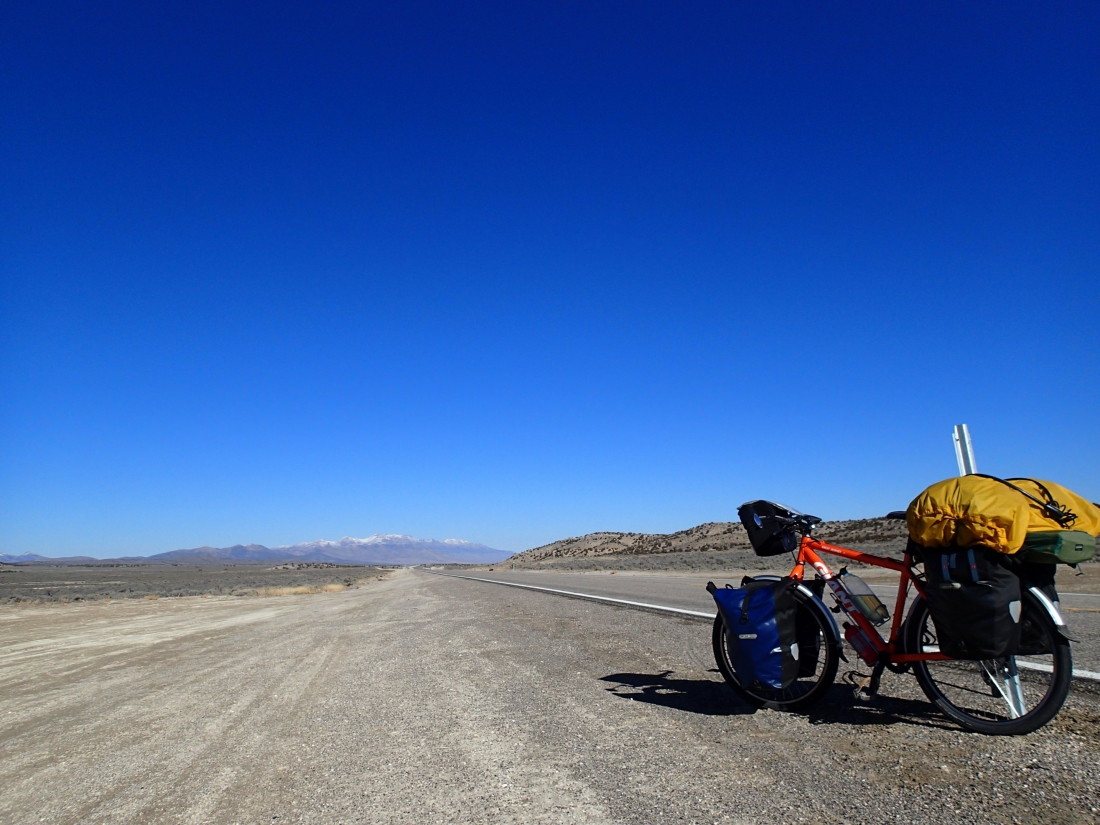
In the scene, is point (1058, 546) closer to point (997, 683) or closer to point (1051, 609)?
point (1051, 609)

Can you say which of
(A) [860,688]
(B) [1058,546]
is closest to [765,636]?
(A) [860,688]

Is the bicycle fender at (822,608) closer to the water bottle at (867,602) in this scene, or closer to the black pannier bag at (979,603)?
the water bottle at (867,602)

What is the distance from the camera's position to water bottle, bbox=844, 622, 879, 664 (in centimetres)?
412

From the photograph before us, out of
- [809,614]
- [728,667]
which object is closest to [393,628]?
[728,667]

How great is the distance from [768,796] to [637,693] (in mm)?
2092

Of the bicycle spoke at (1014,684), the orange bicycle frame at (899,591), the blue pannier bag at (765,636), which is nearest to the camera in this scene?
the bicycle spoke at (1014,684)

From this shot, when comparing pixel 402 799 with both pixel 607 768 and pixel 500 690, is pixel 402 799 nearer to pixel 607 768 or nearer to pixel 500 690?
pixel 607 768

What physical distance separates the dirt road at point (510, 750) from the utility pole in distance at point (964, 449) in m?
2.17

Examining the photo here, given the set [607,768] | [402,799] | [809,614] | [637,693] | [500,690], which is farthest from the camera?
[500,690]

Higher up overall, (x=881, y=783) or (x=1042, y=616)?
(x=1042, y=616)

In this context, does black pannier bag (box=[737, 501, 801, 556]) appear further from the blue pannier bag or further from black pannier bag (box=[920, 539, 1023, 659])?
black pannier bag (box=[920, 539, 1023, 659])

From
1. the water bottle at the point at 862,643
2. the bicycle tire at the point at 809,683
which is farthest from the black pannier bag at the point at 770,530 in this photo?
the water bottle at the point at 862,643

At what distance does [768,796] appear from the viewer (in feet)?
10.00

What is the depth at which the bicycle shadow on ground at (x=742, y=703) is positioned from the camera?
159 inches
